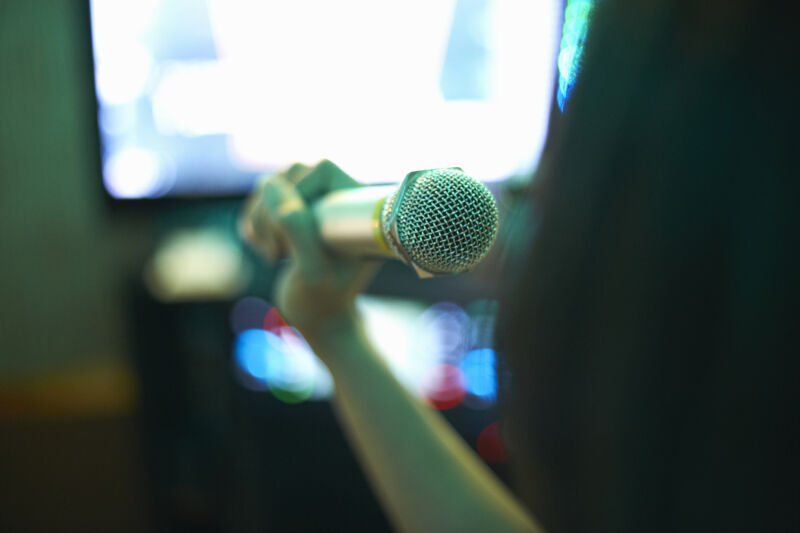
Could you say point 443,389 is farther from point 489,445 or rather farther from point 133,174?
point 133,174

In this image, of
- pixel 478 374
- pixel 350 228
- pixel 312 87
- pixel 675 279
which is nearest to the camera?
pixel 675 279

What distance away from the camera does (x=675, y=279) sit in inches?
13.5

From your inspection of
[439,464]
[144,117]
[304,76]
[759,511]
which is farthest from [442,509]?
[144,117]

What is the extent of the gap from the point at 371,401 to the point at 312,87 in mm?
924

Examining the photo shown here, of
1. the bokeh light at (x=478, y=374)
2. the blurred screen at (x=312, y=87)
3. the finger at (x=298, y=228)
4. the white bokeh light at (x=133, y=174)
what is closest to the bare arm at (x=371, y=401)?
the finger at (x=298, y=228)

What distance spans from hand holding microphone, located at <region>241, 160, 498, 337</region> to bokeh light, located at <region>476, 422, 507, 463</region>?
680mm

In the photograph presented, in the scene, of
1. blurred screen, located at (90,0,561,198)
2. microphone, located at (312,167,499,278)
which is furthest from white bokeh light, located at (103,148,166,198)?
microphone, located at (312,167,499,278)

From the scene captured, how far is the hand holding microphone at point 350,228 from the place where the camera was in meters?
0.36

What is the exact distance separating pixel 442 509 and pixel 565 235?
26 centimetres

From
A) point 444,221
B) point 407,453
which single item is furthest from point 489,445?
point 444,221

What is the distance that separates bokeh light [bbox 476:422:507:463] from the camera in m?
1.15

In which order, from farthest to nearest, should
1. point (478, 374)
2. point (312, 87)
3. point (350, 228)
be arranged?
1. point (312, 87)
2. point (478, 374)
3. point (350, 228)

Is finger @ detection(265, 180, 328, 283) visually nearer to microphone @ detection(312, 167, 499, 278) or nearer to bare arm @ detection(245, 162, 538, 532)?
bare arm @ detection(245, 162, 538, 532)

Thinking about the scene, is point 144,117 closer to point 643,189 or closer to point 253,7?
point 253,7
